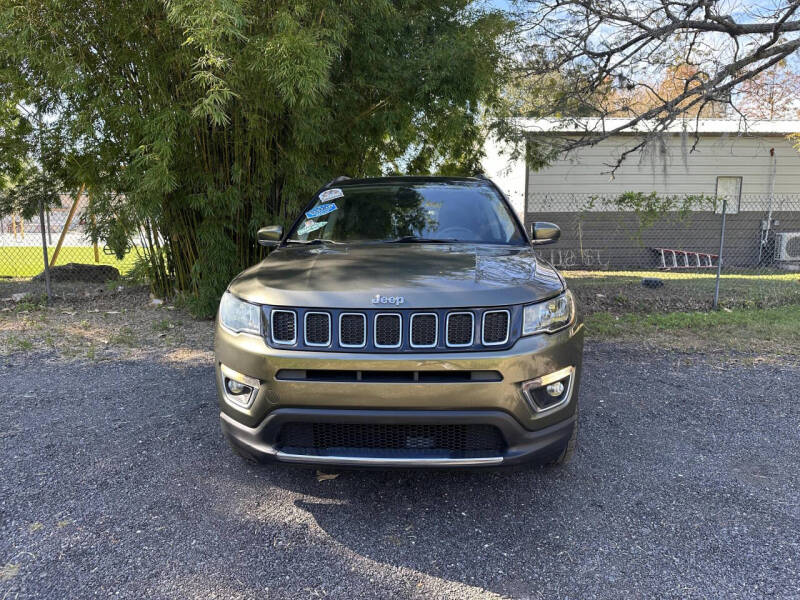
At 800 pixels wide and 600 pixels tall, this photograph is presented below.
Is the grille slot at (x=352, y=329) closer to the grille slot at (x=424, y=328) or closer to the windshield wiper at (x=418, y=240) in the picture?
the grille slot at (x=424, y=328)

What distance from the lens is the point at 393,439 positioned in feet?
7.71

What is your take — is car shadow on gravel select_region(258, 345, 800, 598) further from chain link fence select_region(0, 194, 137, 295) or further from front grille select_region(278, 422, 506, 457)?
chain link fence select_region(0, 194, 137, 295)

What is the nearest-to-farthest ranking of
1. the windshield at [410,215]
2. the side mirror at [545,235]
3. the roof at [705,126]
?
the windshield at [410,215], the side mirror at [545,235], the roof at [705,126]

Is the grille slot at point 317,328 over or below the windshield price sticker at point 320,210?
below

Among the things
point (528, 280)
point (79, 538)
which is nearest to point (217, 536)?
point (79, 538)

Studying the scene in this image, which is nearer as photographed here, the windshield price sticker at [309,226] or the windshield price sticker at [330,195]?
the windshield price sticker at [309,226]

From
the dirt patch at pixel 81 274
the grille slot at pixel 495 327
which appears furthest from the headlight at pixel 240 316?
the dirt patch at pixel 81 274

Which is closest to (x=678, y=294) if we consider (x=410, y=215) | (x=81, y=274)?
(x=410, y=215)

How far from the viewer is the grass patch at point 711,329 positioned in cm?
567

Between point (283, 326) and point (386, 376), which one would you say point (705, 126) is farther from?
point (283, 326)

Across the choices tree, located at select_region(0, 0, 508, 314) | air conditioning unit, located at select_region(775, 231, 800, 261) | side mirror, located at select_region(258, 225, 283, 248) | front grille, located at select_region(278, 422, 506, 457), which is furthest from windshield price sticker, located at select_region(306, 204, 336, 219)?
air conditioning unit, located at select_region(775, 231, 800, 261)

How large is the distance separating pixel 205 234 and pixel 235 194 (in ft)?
1.94

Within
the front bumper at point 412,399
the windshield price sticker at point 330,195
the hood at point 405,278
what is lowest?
the front bumper at point 412,399

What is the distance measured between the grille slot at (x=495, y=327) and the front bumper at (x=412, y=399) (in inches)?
2.3
